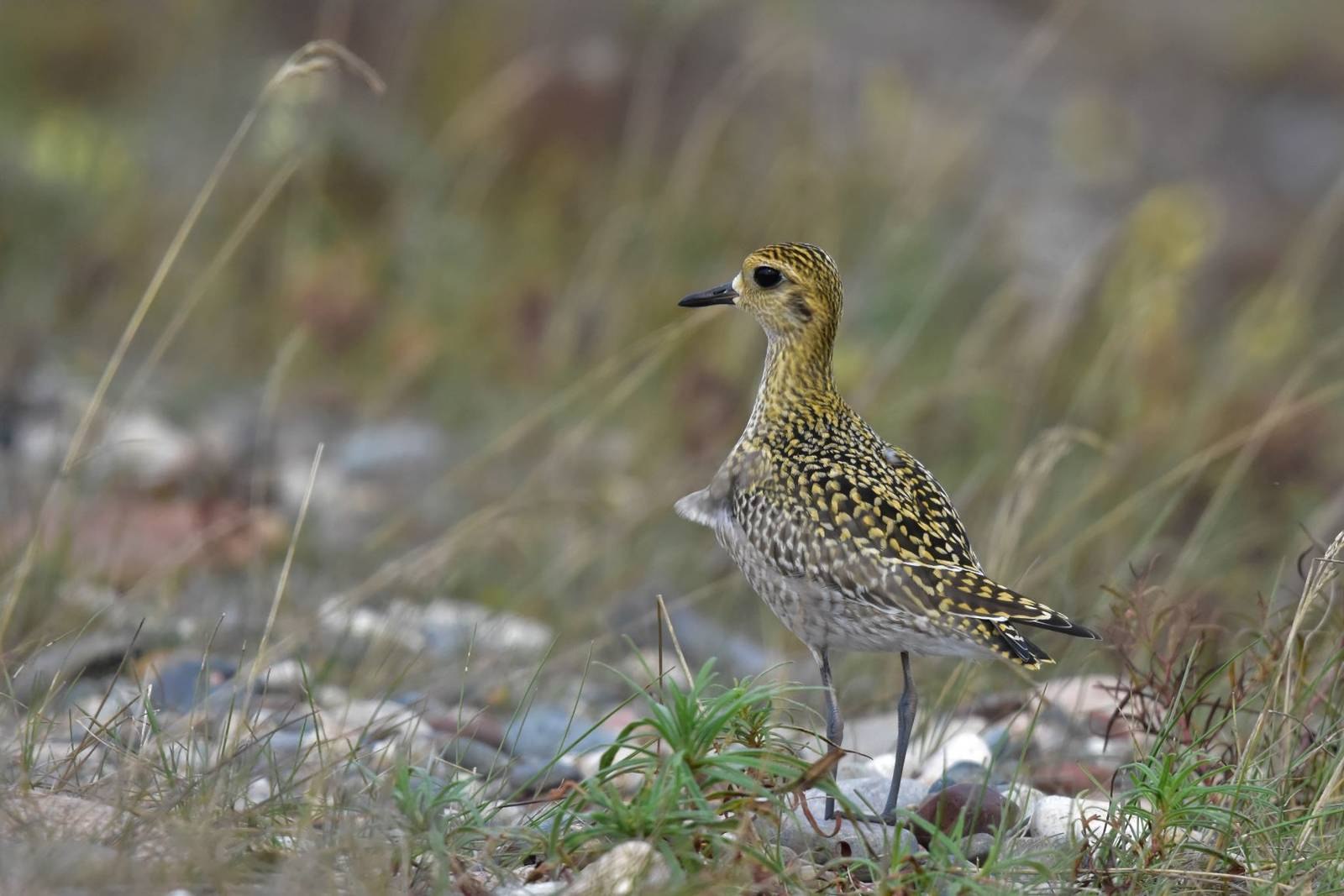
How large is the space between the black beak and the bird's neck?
204 mm

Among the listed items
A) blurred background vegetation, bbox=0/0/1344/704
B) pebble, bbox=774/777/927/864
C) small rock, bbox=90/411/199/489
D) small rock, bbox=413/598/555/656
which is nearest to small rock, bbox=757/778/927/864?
pebble, bbox=774/777/927/864

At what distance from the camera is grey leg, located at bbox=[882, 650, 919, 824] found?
13.2ft

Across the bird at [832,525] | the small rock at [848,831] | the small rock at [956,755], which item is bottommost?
the small rock at [956,755]

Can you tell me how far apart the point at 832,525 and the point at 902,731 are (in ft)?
1.77

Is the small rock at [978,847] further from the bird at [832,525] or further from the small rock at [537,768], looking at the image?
the small rock at [537,768]

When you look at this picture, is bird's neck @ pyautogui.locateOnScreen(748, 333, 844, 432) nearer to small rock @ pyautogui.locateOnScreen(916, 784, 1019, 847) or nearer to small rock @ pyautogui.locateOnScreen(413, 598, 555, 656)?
small rock @ pyautogui.locateOnScreen(916, 784, 1019, 847)

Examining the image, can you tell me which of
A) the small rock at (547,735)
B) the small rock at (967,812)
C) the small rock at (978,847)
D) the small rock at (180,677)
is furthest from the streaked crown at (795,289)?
the small rock at (180,677)

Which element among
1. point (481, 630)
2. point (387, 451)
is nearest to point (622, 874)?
point (481, 630)

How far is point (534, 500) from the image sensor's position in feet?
18.4

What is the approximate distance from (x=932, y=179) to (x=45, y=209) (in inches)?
202

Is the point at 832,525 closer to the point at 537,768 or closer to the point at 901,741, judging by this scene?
the point at 901,741

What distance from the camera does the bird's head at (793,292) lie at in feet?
16.0

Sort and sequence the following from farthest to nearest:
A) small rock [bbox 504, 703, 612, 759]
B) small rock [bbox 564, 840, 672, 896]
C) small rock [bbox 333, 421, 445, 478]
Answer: small rock [bbox 333, 421, 445, 478]
small rock [bbox 504, 703, 612, 759]
small rock [bbox 564, 840, 672, 896]

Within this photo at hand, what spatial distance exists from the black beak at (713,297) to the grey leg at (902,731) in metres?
1.20
